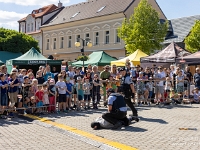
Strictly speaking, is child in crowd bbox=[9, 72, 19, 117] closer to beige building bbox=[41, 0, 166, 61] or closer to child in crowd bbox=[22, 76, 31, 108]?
child in crowd bbox=[22, 76, 31, 108]

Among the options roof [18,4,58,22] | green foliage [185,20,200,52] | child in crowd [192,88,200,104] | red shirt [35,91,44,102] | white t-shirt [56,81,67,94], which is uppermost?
roof [18,4,58,22]

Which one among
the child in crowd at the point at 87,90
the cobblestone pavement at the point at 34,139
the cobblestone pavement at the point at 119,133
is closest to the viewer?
the cobblestone pavement at the point at 34,139

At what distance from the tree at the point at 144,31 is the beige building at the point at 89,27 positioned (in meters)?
5.98

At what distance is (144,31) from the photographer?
36625 mm

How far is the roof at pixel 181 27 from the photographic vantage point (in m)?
42.7

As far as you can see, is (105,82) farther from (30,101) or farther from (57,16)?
(57,16)

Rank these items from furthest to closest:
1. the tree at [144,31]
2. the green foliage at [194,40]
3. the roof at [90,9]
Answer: the roof at [90,9]
the tree at [144,31]
the green foliage at [194,40]

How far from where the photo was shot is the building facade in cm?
5903

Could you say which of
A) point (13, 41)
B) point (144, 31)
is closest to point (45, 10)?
point (13, 41)

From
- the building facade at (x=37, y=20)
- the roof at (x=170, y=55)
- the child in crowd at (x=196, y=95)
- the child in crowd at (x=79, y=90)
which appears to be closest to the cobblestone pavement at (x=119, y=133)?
the child in crowd at (x=79, y=90)

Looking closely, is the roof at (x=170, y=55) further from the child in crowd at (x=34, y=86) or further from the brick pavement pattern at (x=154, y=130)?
the child in crowd at (x=34, y=86)

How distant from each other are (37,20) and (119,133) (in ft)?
179

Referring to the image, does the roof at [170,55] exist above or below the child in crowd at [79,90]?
above

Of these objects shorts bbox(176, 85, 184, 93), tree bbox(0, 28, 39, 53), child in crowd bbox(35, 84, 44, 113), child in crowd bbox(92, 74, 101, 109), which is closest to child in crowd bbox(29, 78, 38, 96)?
child in crowd bbox(35, 84, 44, 113)
